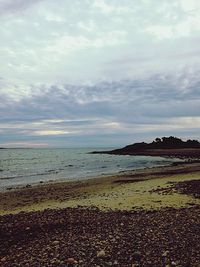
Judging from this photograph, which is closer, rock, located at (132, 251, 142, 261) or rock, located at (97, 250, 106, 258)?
rock, located at (132, 251, 142, 261)

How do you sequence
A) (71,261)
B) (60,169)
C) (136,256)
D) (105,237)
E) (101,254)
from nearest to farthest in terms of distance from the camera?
(71,261), (136,256), (101,254), (105,237), (60,169)

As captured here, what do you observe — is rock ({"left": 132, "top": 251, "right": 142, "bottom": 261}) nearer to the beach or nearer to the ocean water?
the beach

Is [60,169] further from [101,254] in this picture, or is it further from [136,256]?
[136,256]

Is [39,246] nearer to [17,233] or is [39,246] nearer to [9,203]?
[17,233]

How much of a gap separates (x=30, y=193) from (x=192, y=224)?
1731 cm

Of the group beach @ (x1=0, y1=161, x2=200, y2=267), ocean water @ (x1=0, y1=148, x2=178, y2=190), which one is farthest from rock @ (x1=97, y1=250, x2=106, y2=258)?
ocean water @ (x1=0, y1=148, x2=178, y2=190)

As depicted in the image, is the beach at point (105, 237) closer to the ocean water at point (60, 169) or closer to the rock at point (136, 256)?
the rock at point (136, 256)

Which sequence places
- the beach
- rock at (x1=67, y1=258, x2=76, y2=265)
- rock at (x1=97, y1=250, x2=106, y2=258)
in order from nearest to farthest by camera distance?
1. rock at (x1=67, y1=258, x2=76, y2=265)
2. the beach
3. rock at (x1=97, y1=250, x2=106, y2=258)

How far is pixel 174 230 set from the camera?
33.3ft

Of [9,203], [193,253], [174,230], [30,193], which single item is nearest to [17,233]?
[174,230]

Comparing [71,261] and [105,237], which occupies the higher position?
[105,237]

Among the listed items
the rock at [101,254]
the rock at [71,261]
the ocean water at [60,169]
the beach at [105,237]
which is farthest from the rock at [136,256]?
the ocean water at [60,169]

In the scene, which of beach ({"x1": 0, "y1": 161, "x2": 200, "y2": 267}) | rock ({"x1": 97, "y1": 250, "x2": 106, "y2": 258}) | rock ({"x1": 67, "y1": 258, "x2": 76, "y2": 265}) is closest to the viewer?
rock ({"x1": 67, "y1": 258, "x2": 76, "y2": 265})

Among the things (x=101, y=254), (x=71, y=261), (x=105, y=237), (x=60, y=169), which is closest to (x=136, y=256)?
(x=101, y=254)
